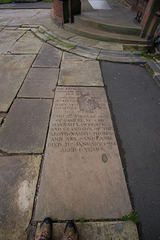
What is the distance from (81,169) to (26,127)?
1177mm

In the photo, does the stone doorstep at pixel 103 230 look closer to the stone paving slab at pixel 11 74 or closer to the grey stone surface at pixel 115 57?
the stone paving slab at pixel 11 74

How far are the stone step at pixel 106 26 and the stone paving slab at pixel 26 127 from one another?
3645 mm

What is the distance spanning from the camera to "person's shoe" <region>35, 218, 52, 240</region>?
1.31 metres

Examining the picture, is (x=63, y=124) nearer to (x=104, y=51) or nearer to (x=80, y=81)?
(x=80, y=81)

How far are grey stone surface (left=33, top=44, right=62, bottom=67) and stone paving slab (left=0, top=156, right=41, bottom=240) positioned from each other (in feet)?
9.09

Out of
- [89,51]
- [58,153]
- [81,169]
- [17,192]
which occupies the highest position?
[89,51]

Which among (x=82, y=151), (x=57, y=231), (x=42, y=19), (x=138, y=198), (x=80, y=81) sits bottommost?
(x=57, y=231)

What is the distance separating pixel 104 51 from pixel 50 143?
3470 millimetres

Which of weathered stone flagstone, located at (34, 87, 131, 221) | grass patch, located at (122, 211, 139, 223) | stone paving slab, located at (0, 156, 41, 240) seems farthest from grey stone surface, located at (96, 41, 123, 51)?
grass patch, located at (122, 211, 139, 223)

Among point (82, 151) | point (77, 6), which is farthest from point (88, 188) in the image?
point (77, 6)

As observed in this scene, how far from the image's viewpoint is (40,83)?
3156 mm

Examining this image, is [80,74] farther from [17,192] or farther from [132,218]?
[132,218]

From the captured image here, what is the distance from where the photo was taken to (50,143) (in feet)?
6.81

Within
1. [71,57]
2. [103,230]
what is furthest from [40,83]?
[103,230]
